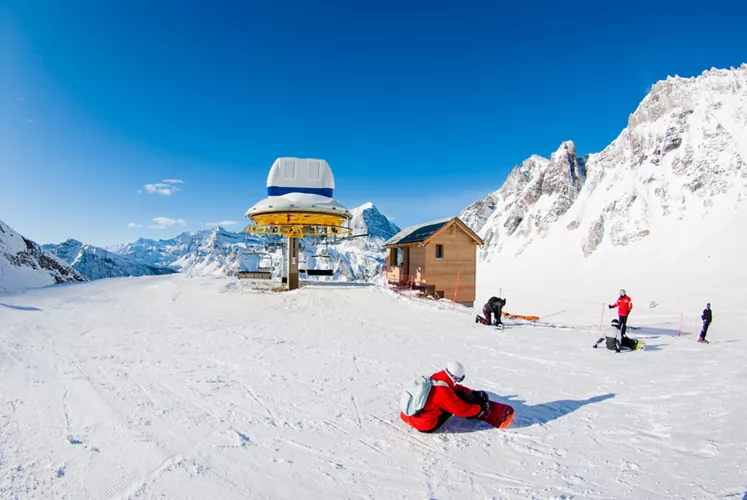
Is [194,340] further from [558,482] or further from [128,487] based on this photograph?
[558,482]

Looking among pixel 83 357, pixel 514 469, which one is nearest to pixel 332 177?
pixel 83 357

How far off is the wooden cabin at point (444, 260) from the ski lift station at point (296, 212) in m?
5.86

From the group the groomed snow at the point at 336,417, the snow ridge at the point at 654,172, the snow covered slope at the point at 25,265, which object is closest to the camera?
the groomed snow at the point at 336,417

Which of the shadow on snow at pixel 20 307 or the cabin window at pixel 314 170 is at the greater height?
the cabin window at pixel 314 170

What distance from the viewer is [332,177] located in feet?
69.9

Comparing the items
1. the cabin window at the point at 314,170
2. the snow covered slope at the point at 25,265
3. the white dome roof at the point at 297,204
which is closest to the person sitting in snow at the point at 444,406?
the white dome roof at the point at 297,204

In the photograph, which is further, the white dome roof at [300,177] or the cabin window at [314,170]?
the cabin window at [314,170]

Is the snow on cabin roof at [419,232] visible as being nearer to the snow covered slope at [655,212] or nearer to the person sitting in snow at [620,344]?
the person sitting in snow at [620,344]

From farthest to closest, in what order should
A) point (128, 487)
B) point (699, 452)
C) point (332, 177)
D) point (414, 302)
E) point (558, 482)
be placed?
point (332, 177)
point (414, 302)
point (699, 452)
point (558, 482)
point (128, 487)

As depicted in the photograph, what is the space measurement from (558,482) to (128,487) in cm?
468

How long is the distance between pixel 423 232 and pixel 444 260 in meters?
2.60

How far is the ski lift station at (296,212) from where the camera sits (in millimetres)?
19094

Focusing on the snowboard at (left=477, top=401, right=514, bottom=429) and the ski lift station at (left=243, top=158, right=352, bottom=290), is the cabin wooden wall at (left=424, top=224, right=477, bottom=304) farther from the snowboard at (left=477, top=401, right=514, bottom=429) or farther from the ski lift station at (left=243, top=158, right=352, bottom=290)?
the snowboard at (left=477, top=401, right=514, bottom=429)

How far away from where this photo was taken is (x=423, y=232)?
25.3 m
